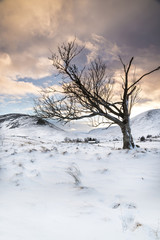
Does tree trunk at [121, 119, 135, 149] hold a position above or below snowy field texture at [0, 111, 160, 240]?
above

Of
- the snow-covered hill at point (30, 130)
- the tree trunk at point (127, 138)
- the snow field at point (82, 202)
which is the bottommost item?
the snow field at point (82, 202)

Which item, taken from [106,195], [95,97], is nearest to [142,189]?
[106,195]

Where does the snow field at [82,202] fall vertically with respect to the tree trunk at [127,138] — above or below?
below

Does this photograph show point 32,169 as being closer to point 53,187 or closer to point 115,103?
point 53,187

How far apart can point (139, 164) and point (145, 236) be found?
126 inches

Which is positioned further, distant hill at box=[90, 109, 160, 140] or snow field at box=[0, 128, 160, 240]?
distant hill at box=[90, 109, 160, 140]

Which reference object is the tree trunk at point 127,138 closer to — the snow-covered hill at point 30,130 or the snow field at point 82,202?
the snow field at point 82,202

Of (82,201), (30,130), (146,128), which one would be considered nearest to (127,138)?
(82,201)

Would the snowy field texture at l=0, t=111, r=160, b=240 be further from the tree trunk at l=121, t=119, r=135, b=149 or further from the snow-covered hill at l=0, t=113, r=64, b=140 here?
the snow-covered hill at l=0, t=113, r=64, b=140

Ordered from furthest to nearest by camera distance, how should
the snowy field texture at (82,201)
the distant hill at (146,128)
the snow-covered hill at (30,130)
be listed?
the distant hill at (146,128) < the snow-covered hill at (30,130) < the snowy field texture at (82,201)

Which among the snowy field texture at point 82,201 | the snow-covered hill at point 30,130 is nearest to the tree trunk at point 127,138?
the snowy field texture at point 82,201

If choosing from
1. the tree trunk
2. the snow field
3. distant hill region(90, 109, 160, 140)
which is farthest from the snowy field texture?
distant hill region(90, 109, 160, 140)

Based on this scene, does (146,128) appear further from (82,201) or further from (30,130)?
(82,201)

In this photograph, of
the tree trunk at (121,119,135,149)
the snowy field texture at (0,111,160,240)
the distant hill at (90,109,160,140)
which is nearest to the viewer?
the snowy field texture at (0,111,160,240)
